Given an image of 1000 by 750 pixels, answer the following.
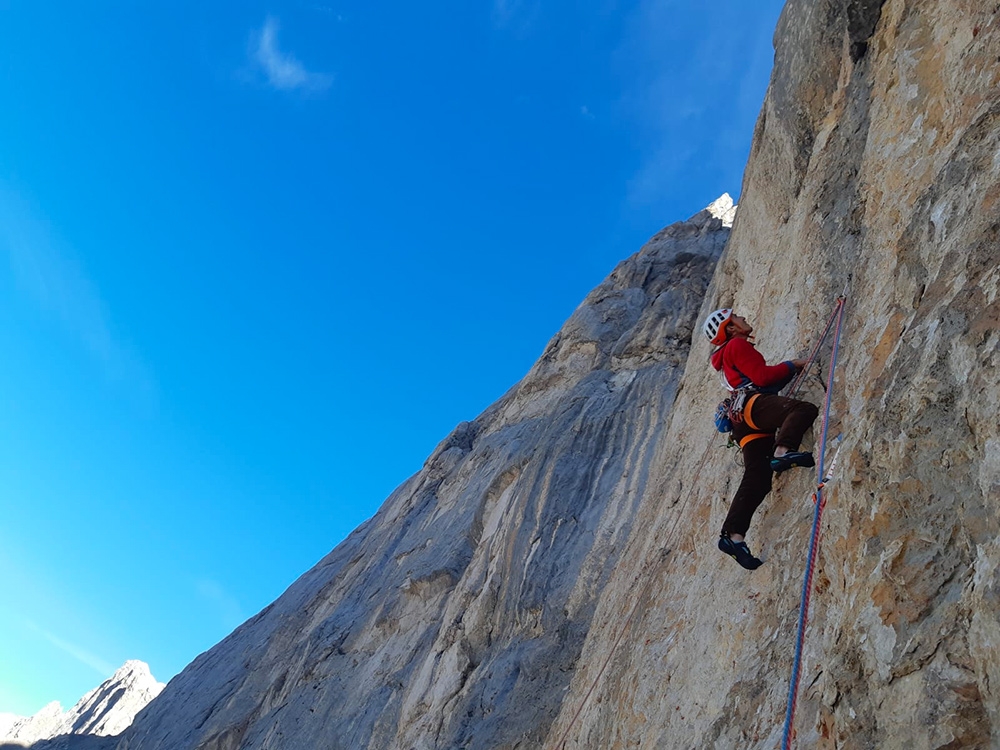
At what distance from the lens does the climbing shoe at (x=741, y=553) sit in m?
5.67

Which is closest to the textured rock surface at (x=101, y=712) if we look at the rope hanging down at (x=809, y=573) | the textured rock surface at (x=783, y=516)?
the textured rock surface at (x=783, y=516)

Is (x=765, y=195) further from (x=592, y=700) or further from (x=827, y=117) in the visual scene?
(x=592, y=700)

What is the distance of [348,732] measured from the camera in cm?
1619

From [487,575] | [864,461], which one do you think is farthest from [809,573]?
[487,575]

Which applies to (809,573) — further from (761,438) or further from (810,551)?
(761,438)

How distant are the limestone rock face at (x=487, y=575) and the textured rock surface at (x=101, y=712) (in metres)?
31.2

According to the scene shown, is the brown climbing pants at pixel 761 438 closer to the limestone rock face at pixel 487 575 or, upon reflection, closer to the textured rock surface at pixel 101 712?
the limestone rock face at pixel 487 575

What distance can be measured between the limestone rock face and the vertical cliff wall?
9.45 ft

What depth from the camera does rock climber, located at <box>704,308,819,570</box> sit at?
18.9ft

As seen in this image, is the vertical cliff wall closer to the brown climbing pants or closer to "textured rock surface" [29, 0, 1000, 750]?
"textured rock surface" [29, 0, 1000, 750]

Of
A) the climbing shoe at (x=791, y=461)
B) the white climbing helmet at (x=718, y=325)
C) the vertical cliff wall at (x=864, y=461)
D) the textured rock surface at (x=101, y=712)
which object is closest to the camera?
the vertical cliff wall at (x=864, y=461)

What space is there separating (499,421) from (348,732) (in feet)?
33.8

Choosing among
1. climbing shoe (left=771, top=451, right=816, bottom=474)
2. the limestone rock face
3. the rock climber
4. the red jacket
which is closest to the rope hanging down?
climbing shoe (left=771, top=451, right=816, bottom=474)

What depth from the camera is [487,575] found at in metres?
15.4
